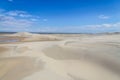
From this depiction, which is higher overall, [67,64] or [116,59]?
[116,59]

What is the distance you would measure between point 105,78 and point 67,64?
2436 mm

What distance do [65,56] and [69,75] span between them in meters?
3.27

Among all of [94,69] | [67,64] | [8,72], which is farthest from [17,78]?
[94,69]

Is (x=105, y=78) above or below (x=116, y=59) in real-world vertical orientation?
below

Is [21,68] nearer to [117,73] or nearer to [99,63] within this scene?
[99,63]

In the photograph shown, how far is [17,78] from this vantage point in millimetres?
5734

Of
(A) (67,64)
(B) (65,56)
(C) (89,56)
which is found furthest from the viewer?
(B) (65,56)

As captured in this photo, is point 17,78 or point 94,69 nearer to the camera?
point 17,78

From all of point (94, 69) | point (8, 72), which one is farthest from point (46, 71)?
point (94, 69)

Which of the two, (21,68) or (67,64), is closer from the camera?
(21,68)

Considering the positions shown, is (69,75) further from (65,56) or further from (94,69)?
(65,56)

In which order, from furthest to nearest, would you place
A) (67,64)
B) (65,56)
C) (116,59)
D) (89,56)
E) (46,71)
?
(65,56) → (89,56) → (67,64) → (116,59) → (46,71)

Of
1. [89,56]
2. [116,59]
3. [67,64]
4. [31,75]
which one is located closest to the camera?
[31,75]

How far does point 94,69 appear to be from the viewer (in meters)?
6.57
